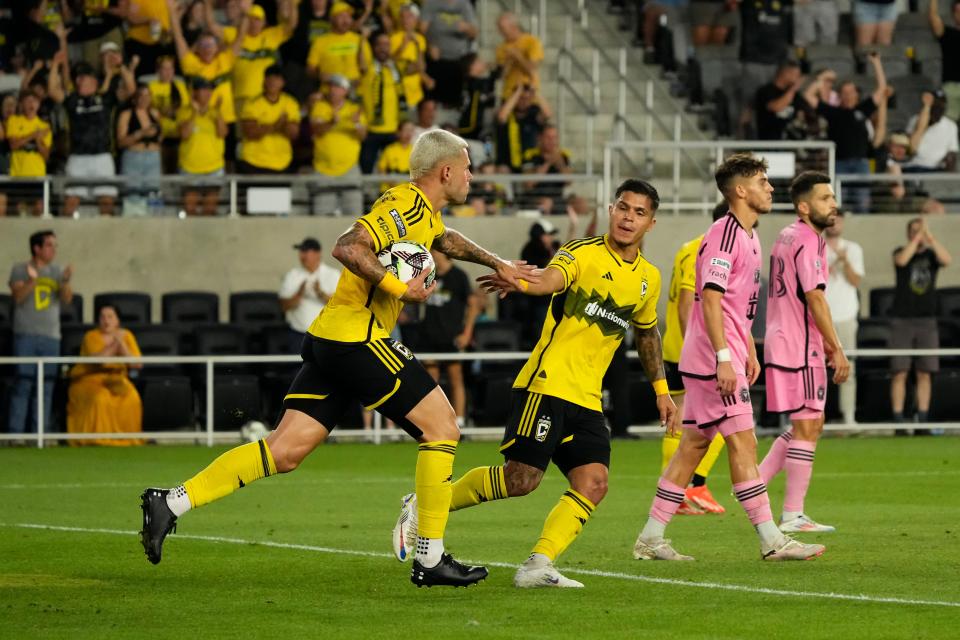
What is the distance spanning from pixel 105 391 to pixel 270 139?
424 cm

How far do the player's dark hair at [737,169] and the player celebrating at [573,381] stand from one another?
3.78ft

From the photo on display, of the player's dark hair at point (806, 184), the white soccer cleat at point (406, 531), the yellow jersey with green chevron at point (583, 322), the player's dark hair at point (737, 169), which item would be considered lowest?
the white soccer cleat at point (406, 531)

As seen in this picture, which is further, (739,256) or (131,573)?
(739,256)

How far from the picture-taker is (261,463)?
29.4ft

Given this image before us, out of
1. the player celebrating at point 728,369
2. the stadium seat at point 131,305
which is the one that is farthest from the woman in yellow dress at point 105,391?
the player celebrating at point 728,369

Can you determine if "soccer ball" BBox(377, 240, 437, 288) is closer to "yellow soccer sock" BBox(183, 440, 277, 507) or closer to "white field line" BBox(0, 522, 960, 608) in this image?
"yellow soccer sock" BBox(183, 440, 277, 507)

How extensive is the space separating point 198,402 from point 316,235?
304 centimetres

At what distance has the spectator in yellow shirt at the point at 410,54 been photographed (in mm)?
23891

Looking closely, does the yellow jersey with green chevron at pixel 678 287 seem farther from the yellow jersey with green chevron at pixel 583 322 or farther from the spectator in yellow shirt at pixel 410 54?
the spectator in yellow shirt at pixel 410 54

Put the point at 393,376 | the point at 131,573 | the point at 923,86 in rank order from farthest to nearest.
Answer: the point at 923,86 → the point at 131,573 → the point at 393,376

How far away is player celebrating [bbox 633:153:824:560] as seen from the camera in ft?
33.3

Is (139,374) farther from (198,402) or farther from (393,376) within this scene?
(393,376)

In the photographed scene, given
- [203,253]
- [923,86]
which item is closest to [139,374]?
[203,253]

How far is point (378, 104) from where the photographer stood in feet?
75.8
